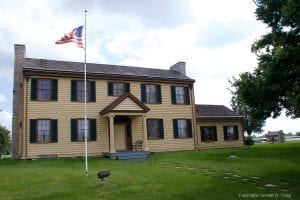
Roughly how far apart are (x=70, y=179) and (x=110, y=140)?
1064 centimetres

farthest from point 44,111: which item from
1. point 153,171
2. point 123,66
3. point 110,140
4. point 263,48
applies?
point 263,48

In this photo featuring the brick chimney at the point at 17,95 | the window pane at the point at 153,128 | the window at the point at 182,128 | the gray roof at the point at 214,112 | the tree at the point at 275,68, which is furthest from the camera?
the gray roof at the point at 214,112

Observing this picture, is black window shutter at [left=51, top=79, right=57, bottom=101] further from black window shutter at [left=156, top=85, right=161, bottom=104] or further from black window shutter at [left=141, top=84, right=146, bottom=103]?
black window shutter at [left=156, top=85, right=161, bottom=104]

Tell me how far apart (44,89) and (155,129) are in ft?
29.2

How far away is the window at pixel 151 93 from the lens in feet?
86.1

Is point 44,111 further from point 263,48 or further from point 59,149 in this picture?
point 263,48

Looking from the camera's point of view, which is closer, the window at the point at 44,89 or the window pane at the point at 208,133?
the window at the point at 44,89

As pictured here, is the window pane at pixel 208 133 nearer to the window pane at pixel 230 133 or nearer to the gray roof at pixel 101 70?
the window pane at pixel 230 133

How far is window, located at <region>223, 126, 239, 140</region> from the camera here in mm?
30659

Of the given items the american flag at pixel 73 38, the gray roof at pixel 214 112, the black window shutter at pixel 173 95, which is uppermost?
the american flag at pixel 73 38

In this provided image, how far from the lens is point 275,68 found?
45.4 ft

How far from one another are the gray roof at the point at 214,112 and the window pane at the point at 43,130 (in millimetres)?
12810

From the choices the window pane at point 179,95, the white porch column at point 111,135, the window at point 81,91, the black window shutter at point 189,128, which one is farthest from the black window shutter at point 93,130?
the black window shutter at point 189,128

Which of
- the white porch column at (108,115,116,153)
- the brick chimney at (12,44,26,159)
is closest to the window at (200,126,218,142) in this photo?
the white porch column at (108,115,116,153)
